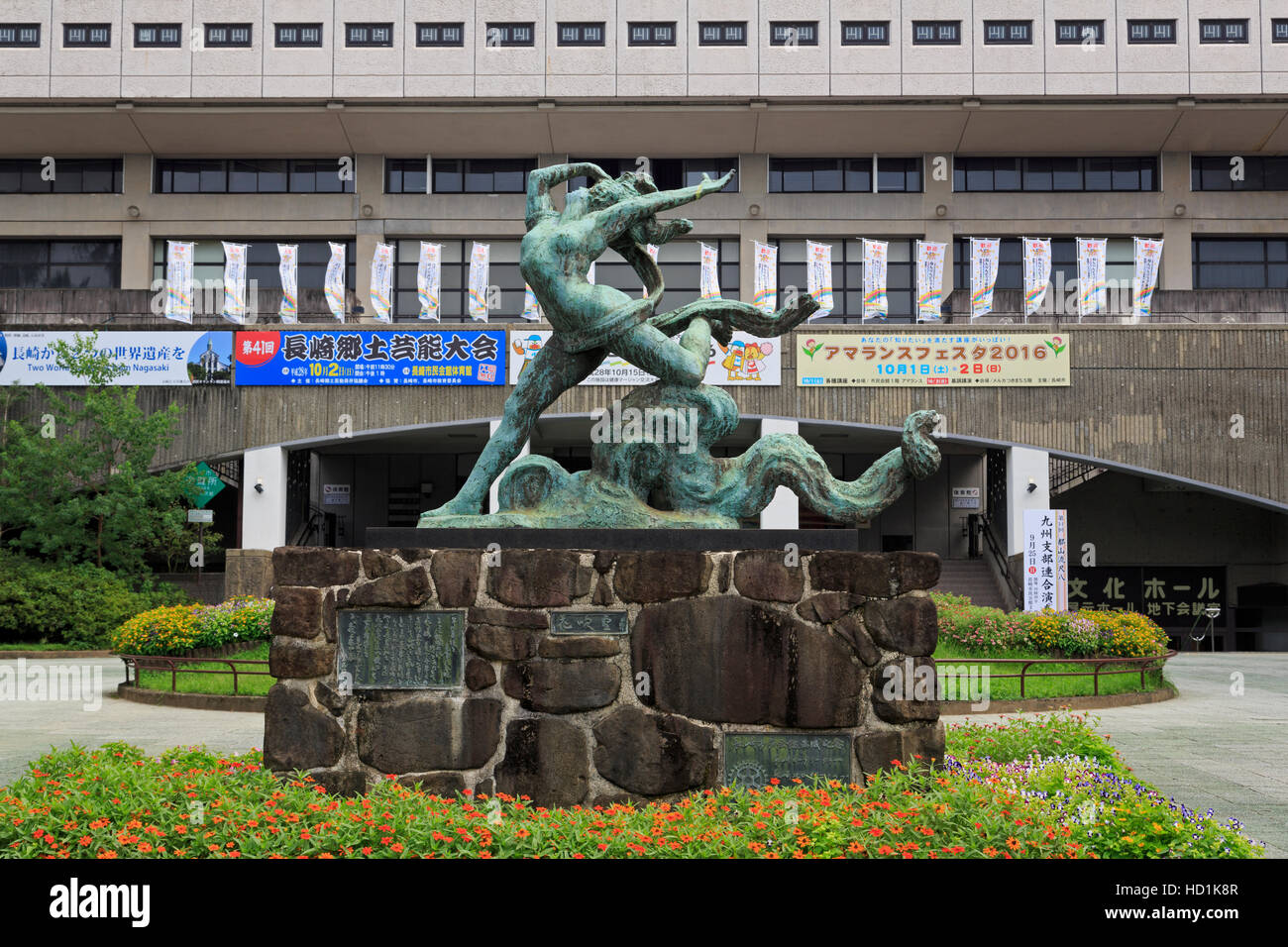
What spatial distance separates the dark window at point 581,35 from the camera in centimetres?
3338

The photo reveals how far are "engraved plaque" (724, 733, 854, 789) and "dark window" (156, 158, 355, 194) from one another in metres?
31.0

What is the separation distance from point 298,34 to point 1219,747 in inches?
1235

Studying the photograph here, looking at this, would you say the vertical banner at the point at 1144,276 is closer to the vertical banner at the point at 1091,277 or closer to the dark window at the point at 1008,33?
the vertical banner at the point at 1091,277

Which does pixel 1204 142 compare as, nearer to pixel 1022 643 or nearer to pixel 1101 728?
pixel 1022 643

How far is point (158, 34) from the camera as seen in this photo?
33.8m

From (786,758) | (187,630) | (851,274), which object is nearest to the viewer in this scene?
(786,758)

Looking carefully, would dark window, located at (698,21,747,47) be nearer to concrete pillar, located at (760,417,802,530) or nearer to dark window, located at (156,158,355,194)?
dark window, located at (156,158,355,194)

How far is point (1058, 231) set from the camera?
111 ft

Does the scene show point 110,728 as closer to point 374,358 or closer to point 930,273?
point 374,358

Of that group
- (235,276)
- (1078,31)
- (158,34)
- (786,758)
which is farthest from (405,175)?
(786,758)

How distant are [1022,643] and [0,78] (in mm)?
32361

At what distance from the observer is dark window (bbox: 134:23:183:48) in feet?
110

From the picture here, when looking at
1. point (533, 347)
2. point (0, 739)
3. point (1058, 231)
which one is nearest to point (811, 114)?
point (1058, 231)

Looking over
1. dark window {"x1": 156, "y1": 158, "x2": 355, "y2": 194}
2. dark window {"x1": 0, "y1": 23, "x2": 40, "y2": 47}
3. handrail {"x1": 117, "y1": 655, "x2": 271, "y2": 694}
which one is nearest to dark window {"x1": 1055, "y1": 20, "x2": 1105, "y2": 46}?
dark window {"x1": 156, "y1": 158, "x2": 355, "y2": 194}
